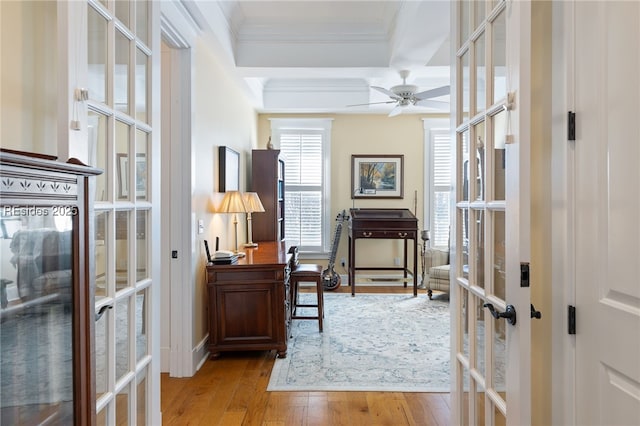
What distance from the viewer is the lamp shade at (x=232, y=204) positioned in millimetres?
3469

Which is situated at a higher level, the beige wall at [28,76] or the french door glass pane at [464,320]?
the beige wall at [28,76]

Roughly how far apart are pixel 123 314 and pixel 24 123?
74cm

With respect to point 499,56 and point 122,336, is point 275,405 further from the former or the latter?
point 499,56

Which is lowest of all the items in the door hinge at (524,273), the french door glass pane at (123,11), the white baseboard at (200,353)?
the white baseboard at (200,353)

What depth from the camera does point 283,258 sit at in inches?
128

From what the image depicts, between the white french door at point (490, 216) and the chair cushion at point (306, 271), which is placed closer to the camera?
the white french door at point (490, 216)

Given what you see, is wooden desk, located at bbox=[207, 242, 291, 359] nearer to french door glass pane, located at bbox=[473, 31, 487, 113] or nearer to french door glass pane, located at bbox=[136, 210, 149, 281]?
french door glass pane, located at bbox=[136, 210, 149, 281]

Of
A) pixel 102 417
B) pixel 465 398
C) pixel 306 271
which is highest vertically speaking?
pixel 306 271

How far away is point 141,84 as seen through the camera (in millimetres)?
1544

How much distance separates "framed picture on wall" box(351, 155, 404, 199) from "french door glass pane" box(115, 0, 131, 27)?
468 centimetres

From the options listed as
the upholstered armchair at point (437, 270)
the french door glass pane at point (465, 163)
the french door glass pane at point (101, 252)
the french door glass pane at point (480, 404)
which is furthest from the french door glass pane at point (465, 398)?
the upholstered armchair at point (437, 270)

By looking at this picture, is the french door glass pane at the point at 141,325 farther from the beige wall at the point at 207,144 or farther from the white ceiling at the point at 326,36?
the white ceiling at the point at 326,36

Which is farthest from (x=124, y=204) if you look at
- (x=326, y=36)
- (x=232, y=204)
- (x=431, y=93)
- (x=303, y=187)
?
(x=303, y=187)

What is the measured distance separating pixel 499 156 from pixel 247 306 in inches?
89.9
